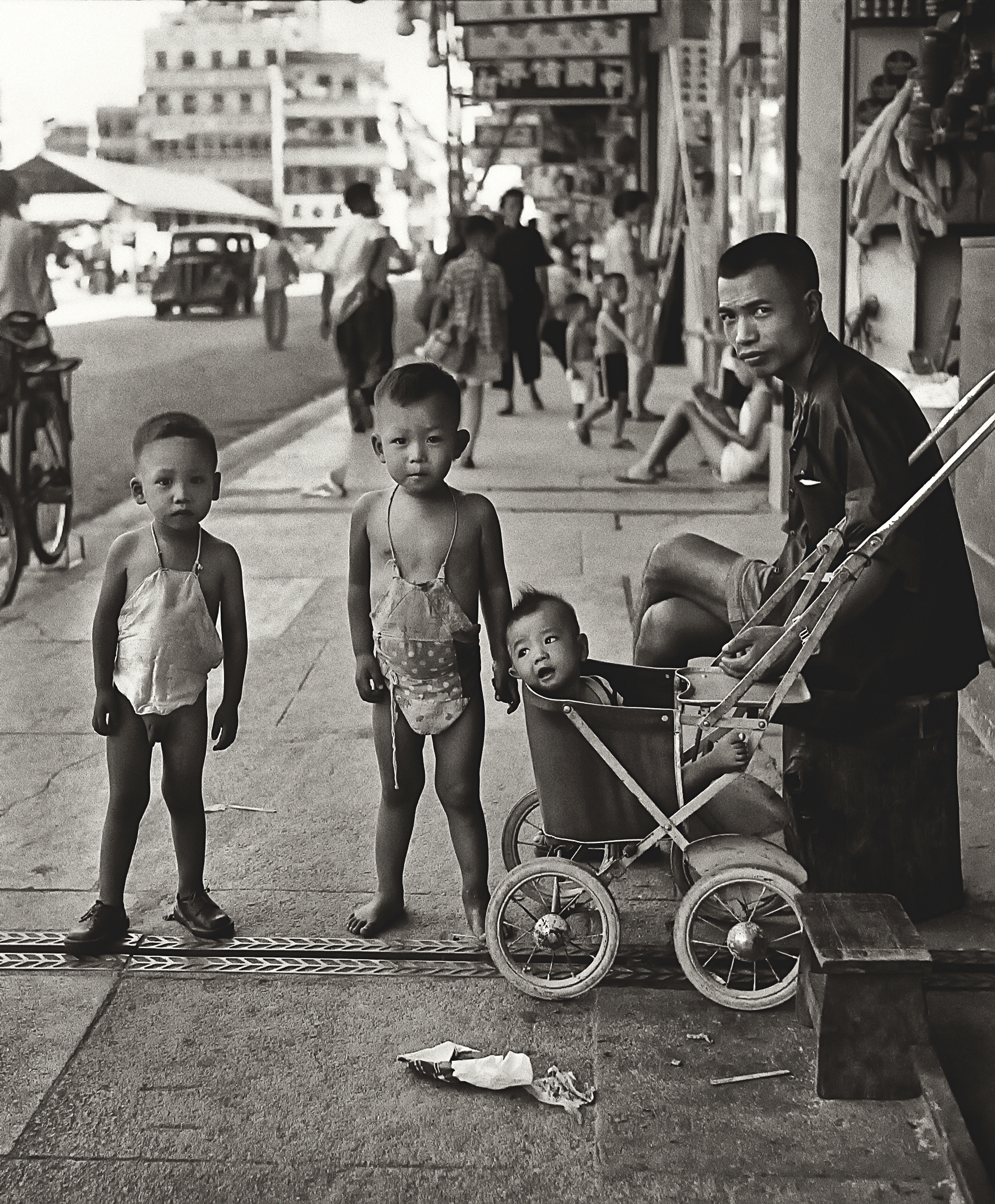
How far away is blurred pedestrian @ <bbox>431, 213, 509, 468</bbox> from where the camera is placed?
12.1 meters

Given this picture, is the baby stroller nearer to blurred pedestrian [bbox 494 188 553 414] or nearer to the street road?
the street road

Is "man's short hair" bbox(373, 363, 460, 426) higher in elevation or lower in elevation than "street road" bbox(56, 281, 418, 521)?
higher

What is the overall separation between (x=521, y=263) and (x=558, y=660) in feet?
41.8

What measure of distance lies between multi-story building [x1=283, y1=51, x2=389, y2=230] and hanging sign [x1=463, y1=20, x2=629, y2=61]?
122259 mm

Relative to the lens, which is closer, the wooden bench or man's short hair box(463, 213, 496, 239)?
the wooden bench

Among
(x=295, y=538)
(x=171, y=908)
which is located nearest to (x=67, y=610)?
(x=295, y=538)

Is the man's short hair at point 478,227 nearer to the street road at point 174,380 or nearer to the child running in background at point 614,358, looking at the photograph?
the child running in background at point 614,358

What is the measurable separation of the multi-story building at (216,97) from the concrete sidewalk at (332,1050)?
140021 millimetres

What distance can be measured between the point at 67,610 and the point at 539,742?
14.4 feet

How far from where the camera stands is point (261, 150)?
14138 cm

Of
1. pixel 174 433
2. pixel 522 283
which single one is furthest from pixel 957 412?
pixel 522 283

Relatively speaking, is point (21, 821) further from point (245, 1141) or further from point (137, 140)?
point (137, 140)

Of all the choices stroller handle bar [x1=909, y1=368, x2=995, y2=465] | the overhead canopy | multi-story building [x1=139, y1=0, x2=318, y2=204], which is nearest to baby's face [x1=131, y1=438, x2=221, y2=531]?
stroller handle bar [x1=909, y1=368, x2=995, y2=465]

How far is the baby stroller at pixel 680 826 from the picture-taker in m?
3.69
